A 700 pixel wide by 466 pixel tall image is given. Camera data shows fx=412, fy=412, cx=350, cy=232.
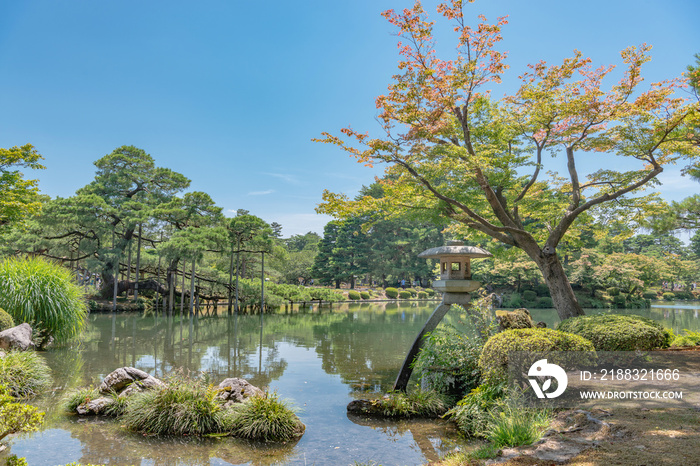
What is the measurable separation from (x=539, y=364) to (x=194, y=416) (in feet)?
13.0

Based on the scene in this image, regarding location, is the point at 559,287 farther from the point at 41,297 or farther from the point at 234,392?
the point at 41,297

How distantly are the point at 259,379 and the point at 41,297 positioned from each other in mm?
5476

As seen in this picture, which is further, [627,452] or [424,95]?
[424,95]

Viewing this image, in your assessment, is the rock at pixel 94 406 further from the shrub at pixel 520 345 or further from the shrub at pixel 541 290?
the shrub at pixel 541 290

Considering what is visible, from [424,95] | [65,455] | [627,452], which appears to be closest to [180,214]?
[424,95]

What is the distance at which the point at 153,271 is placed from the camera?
85.8 ft

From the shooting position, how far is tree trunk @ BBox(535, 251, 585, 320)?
820cm

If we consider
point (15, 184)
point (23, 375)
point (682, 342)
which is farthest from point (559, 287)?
point (15, 184)

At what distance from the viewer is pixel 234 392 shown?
217 inches

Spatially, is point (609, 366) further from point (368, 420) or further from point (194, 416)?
point (194, 416)

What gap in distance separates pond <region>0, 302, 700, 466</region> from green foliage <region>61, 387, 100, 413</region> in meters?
0.12

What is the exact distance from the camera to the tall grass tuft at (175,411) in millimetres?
4785

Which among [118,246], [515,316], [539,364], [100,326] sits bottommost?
[100,326]

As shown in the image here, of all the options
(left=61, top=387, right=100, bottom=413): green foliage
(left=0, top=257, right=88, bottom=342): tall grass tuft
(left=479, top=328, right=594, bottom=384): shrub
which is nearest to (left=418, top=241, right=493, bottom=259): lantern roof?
(left=479, top=328, right=594, bottom=384): shrub
